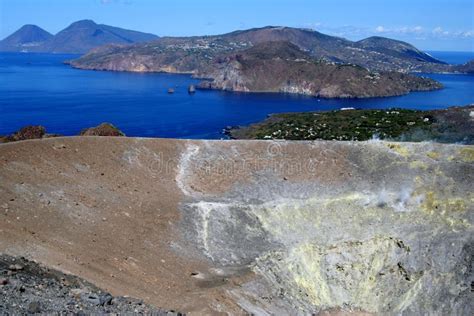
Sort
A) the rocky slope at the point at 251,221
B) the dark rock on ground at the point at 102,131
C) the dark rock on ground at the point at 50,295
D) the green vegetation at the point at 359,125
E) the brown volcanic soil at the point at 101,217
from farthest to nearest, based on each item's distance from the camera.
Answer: the green vegetation at the point at 359,125, the dark rock on ground at the point at 102,131, the rocky slope at the point at 251,221, the brown volcanic soil at the point at 101,217, the dark rock on ground at the point at 50,295

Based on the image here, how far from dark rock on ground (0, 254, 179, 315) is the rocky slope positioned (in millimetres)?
1109

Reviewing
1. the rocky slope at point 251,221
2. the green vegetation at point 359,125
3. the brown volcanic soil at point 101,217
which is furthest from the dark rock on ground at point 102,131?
the green vegetation at point 359,125

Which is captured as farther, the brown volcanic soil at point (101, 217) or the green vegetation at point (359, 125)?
the green vegetation at point (359, 125)

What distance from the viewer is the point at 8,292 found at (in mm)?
21969

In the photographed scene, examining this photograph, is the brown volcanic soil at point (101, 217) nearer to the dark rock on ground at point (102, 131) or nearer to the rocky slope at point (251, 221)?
the rocky slope at point (251, 221)

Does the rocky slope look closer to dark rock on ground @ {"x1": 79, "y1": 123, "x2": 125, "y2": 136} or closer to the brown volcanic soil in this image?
the brown volcanic soil

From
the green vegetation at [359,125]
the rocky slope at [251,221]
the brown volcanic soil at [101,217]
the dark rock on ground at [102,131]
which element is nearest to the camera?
the brown volcanic soil at [101,217]

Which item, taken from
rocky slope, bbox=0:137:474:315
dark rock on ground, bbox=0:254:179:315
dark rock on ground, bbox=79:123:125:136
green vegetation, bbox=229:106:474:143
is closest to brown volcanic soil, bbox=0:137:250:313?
rocky slope, bbox=0:137:474:315

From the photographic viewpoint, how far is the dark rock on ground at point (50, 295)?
21.6m

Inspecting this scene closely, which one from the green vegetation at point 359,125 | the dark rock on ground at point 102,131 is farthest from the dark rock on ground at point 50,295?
the green vegetation at point 359,125

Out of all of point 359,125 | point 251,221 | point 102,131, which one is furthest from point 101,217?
point 359,125

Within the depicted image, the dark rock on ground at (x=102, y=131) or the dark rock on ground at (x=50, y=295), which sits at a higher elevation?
the dark rock on ground at (x=102, y=131)

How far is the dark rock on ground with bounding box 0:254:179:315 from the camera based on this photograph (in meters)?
21.6

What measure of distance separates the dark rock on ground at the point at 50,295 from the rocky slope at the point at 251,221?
111 centimetres
